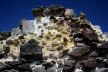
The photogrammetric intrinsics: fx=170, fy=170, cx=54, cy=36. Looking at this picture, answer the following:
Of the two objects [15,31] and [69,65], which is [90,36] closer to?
[69,65]

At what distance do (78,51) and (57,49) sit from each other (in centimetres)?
86

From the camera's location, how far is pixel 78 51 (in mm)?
5711

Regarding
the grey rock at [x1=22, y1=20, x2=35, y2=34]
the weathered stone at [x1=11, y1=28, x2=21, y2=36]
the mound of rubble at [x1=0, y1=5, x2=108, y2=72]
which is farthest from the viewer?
the weathered stone at [x1=11, y1=28, x2=21, y2=36]

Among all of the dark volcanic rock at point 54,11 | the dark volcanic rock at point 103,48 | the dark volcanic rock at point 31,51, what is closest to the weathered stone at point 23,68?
the dark volcanic rock at point 31,51

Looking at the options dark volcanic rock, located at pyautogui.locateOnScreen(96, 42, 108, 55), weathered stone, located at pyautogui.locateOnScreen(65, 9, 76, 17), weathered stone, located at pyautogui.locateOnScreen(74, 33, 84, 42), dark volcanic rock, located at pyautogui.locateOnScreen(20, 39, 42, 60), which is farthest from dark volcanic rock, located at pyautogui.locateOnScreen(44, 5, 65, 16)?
dark volcanic rock, located at pyautogui.locateOnScreen(96, 42, 108, 55)

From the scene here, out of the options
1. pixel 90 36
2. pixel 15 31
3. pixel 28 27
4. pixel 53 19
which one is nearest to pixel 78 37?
pixel 90 36

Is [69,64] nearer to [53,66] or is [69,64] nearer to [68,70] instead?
[68,70]

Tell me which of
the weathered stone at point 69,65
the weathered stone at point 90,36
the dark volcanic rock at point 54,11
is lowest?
the weathered stone at point 69,65

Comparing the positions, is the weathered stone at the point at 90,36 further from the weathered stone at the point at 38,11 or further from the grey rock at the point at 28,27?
the weathered stone at the point at 38,11

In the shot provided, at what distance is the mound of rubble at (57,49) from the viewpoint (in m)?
5.55

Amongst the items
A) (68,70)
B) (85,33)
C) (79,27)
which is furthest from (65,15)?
(68,70)

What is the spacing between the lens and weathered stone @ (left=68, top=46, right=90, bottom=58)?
566 centimetres

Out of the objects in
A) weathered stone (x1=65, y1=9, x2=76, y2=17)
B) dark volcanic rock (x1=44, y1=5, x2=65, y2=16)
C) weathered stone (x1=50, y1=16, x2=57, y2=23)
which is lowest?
weathered stone (x1=50, y1=16, x2=57, y2=23)

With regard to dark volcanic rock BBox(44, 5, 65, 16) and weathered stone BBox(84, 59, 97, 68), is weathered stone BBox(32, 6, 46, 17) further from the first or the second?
weathered stone BBox(84, 59, 97, 68)
